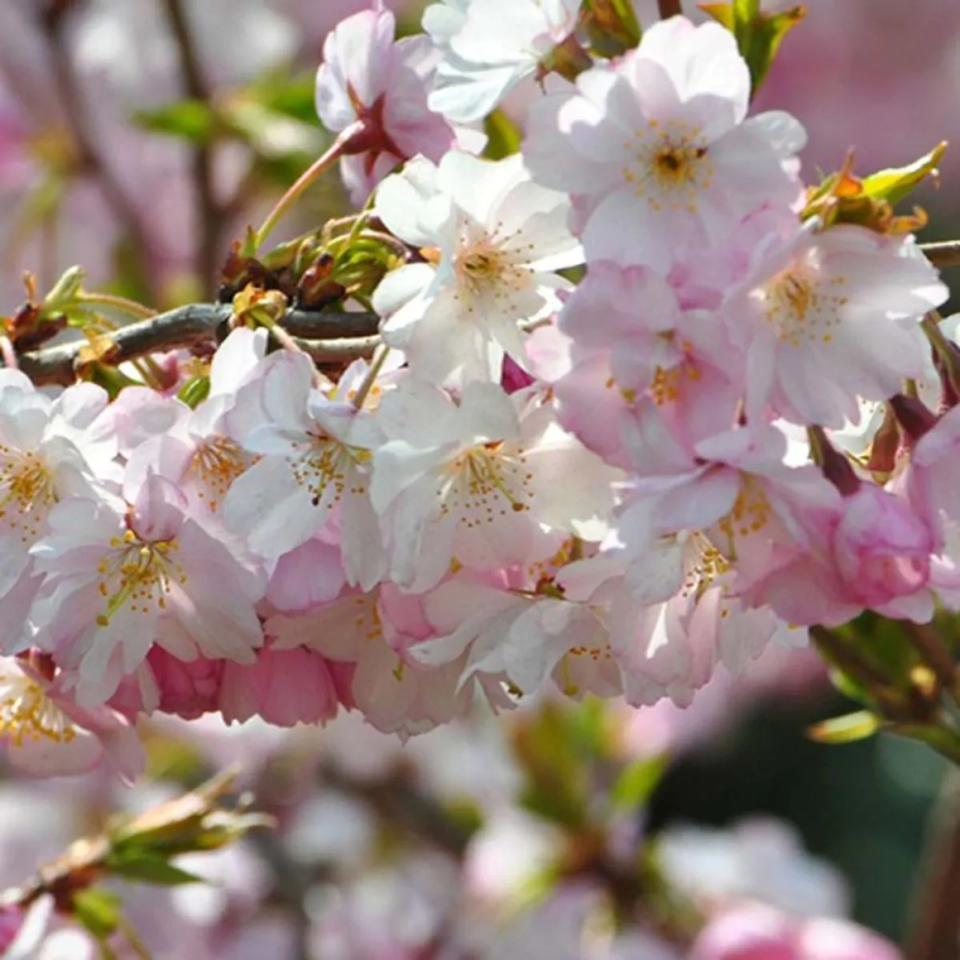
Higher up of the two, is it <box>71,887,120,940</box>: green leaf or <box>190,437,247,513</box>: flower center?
<box>190,437,247,513</box>: flower center

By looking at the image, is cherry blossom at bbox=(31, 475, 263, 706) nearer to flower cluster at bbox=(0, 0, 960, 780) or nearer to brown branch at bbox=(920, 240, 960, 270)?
flower cluster at bbox=(0, 0, 960, 780)

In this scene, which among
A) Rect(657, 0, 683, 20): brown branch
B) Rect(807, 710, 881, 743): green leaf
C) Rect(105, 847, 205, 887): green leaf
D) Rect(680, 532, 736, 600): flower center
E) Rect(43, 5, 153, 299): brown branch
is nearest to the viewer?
Rect(680, 532, 736, 600): flower center

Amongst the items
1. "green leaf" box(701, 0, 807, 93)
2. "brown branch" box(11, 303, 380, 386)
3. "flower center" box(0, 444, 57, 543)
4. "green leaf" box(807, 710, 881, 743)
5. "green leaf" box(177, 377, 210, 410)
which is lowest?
"green leaf" box(807, 710, 881, 743)

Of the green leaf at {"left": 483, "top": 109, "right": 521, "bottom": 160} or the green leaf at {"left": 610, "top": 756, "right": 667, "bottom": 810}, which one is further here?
the green leaf at {"left": 610, "top": 756, "right": 667, "bottom": 810}

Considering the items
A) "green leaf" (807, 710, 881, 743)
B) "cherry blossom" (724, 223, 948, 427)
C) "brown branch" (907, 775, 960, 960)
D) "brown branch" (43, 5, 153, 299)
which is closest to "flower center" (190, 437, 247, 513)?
"cherry blossom" (724, 223, 948, 427)

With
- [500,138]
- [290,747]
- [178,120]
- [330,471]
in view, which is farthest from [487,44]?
[290,747]

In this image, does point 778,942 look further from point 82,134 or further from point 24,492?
point 24,492

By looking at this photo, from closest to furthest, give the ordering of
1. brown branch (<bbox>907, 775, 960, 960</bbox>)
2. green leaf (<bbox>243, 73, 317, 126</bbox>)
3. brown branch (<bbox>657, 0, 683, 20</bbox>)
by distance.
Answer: brown branch (<bbox>657, 0, 683, 20</bbox>) → brown branch (<bbox>907, 775, 960, 960</bbox>) → green leaf (<bbox>243, 73, 317, 126</bbox>)

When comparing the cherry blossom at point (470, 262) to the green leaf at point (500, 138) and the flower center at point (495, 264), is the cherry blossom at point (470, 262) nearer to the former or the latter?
the flower center at point (495, 264)
